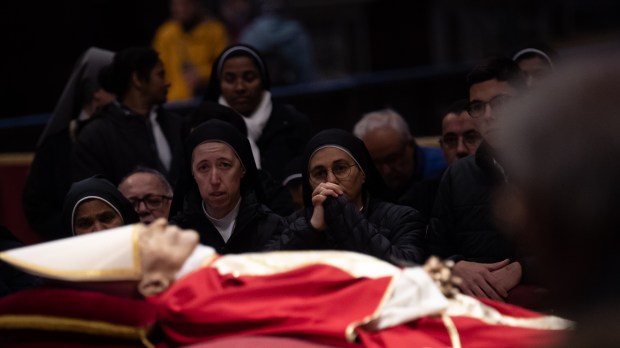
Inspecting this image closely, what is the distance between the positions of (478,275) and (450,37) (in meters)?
7.52

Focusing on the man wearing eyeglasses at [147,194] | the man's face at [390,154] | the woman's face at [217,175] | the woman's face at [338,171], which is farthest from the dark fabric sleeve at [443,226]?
the man wearing eyeglasses at [147,194]

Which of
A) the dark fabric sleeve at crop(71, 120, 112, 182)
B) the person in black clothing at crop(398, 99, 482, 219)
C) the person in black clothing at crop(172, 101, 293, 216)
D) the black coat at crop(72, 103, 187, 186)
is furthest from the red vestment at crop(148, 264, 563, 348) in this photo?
the dark fabric sleeve at crop(71, 120, 112, 182)

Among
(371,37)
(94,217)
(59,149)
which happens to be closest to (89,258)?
(94,217)

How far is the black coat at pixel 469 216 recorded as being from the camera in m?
5.04

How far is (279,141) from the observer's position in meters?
6.61

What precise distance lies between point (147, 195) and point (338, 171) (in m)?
1.15

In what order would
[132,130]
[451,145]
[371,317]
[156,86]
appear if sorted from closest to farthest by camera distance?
[371,317], [451,145], [132,130], [156,86]

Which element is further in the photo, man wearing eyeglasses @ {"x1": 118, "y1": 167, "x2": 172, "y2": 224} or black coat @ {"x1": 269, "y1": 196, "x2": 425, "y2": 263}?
man wearing eyeglasses @ {"x1": 118, "y1": 167, "x2": 172, "y2": 224}

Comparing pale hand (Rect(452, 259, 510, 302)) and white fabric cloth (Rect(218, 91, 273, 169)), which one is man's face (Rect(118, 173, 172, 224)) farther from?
pale hand (Rect(452, 259, 510, 302))

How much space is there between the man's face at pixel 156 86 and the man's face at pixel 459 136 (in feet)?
5.26

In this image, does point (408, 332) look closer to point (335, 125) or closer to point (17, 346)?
point (17, 346)

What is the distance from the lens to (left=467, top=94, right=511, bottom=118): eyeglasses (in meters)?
5.55

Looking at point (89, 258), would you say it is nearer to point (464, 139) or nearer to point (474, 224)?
point (474, 224)

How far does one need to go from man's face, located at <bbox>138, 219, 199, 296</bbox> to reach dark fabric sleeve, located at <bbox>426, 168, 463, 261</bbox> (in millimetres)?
1550
